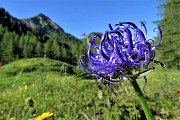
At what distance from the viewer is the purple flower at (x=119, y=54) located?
1.29 meters

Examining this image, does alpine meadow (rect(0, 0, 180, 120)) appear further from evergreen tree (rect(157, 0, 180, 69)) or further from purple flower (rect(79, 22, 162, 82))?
evergreen tree (rect(157, 0, 180, 69))

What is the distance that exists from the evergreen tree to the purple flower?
1302 inches

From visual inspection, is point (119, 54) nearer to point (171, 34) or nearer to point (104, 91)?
point (104, 91)

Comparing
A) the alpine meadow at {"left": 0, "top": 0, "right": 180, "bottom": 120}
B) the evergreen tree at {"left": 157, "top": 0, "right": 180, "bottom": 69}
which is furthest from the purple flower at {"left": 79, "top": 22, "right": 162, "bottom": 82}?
the evergreen tree at {"left": 157, "top": 0, "right": 180, "bottom": 69}

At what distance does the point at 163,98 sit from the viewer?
677cm

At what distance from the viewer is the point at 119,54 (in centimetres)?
127

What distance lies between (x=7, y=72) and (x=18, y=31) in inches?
4753

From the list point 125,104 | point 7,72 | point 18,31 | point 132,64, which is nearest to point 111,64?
point 132,64

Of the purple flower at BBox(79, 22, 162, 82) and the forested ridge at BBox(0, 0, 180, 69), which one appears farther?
the forested ridge at BBox(0, 0, 180, 69)

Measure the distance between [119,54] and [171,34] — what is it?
34.5m

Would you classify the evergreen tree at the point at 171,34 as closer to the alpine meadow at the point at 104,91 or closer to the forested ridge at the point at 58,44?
the forested ridge at the point at 58,44

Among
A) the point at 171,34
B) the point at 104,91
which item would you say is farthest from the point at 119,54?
the point at 171,34

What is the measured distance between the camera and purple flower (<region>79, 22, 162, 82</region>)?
4.23 ft

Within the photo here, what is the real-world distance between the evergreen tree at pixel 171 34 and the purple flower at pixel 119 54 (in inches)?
1302
